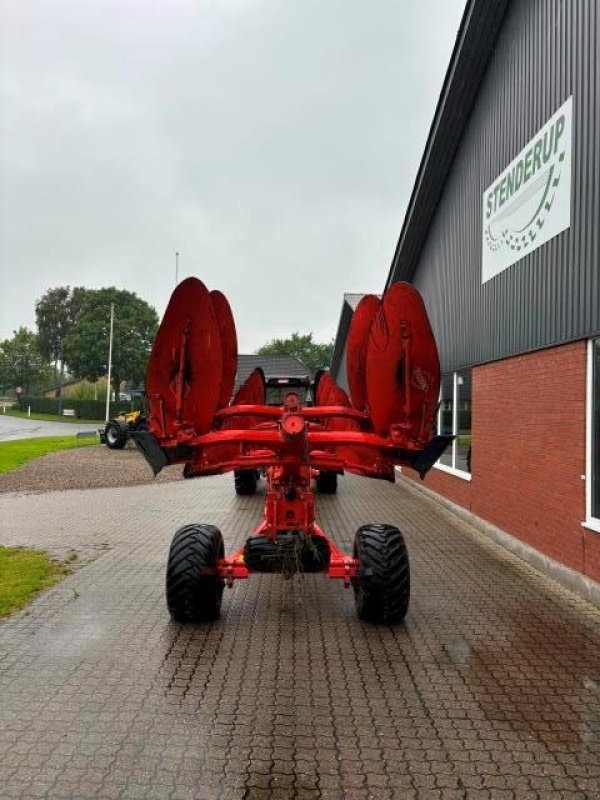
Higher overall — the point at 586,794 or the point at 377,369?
the point at 377,369

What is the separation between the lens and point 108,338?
210ft

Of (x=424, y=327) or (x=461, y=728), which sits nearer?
(x=461, y=728)

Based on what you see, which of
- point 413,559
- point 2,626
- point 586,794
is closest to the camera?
point 586,794

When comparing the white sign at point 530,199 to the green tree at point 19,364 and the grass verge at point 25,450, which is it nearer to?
the grass verge at point 25,450

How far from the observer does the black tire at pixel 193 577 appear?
5.21 metres

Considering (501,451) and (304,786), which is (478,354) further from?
(304,786)

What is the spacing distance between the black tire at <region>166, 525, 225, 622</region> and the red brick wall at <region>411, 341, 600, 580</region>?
354 cm

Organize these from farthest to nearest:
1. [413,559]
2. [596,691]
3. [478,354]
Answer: [478,354]
[413,559]
[596,691]

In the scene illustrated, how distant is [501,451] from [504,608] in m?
3.50

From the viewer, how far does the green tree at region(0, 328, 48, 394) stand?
76938 millimetres

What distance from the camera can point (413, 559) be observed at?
26.0 ft

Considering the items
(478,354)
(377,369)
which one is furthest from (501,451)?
(377,369)

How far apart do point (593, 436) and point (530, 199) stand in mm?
3329

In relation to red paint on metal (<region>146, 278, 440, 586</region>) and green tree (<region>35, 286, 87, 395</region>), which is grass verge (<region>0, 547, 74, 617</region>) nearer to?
red paint on metal (<region>146, 278, 440, 586</region>)
